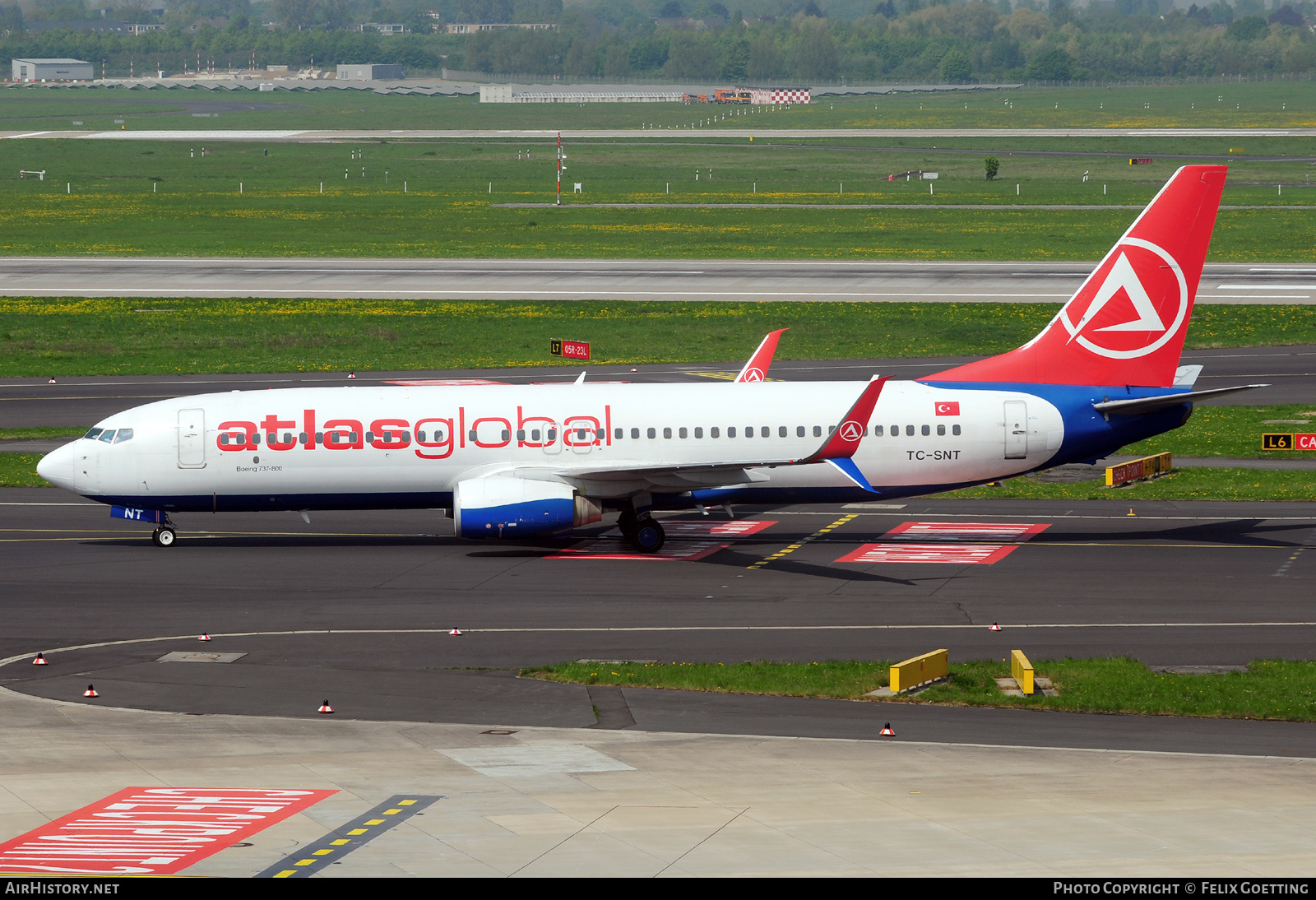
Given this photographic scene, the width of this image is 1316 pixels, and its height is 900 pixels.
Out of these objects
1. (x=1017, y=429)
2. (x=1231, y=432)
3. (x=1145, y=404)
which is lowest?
(x=1231, y=432)

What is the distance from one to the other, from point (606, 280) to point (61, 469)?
5842 cm

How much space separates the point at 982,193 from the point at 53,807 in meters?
134

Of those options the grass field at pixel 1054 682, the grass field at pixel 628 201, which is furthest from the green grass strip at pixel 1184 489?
the grass field at pixel 628 201

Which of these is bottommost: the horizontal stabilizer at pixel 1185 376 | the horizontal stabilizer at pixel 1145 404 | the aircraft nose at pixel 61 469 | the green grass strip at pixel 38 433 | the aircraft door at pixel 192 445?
the green grass strip at pixel 38 433

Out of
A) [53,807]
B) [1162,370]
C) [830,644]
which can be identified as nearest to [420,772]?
[53,807]

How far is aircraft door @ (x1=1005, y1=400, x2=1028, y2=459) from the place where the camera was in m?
43.5

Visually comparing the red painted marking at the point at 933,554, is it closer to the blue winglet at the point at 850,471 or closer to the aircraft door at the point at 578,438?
the blue winglet at the point at 850,471

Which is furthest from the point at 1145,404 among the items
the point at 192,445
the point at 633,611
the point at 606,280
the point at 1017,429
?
the point at 606,280

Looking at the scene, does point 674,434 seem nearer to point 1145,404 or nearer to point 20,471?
point 1145,404

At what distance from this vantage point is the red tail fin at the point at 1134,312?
146 ft

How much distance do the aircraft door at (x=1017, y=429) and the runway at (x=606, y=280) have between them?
149 feet

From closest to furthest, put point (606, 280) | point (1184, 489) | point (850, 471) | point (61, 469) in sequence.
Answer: point (850, 471), point (61, 469), point (1184, 489), point (606, 280)

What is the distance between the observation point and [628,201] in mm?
145500

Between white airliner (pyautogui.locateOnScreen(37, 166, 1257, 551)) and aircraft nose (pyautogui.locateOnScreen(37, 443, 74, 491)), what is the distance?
0.17 ft
